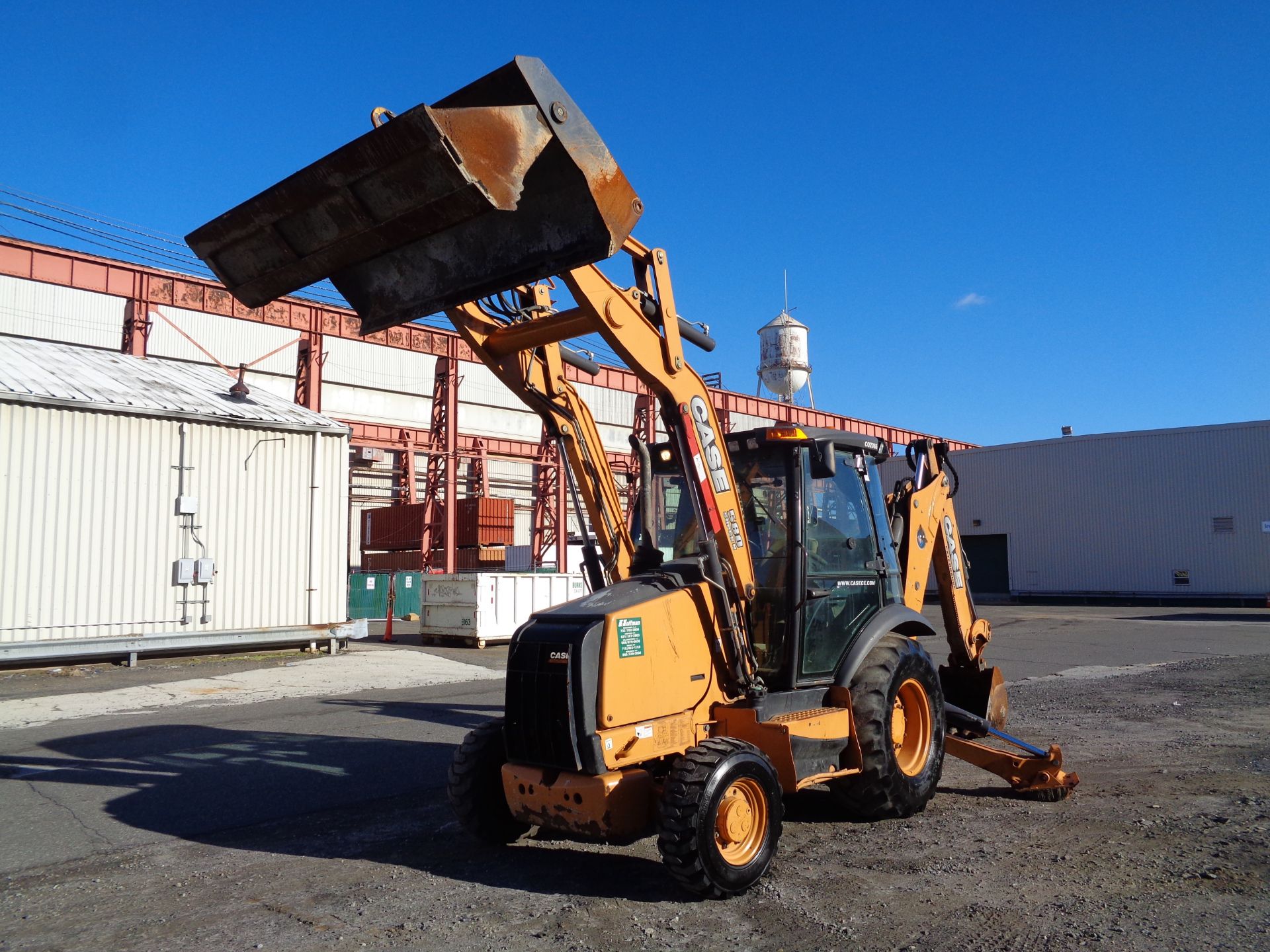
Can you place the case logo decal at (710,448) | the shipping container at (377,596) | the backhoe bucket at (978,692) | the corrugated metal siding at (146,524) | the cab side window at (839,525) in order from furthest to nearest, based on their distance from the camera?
the shipping container at (377,596), the corrugated metal siding at (146,524), the backhoe bucket at (978,692), the cab side window at (839,525), the case logo decal at (710,448)

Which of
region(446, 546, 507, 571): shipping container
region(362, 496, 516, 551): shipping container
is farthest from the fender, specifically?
region(446, 546, 507, 571): shipping container

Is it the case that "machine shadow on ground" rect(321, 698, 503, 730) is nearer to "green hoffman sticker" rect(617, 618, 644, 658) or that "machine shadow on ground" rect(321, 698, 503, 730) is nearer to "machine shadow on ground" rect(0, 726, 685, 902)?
"machine shadow on ground" rect(0, 726, 685, 902)

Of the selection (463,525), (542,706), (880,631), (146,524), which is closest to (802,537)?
(880,631)

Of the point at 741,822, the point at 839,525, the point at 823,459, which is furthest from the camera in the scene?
the point at 839,525

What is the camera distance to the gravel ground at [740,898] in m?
4.22

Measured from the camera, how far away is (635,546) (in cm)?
645

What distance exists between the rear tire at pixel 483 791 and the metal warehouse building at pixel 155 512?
490 inches

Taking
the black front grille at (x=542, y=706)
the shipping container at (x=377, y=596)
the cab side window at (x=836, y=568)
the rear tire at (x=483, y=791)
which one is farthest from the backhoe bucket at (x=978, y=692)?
the shipping container at (x=377, y=596)

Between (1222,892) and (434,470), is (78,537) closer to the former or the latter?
(1222,892)

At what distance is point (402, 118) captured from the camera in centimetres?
405

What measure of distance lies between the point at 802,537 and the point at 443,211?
2788mm

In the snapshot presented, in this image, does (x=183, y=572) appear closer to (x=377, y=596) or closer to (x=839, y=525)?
(x=377, y=596)

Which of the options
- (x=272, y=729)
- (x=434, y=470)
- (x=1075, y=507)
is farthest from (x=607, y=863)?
(x=1075, y=507)

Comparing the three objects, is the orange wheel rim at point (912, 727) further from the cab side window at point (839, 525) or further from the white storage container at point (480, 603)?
the white storage container at point (480, 603)
